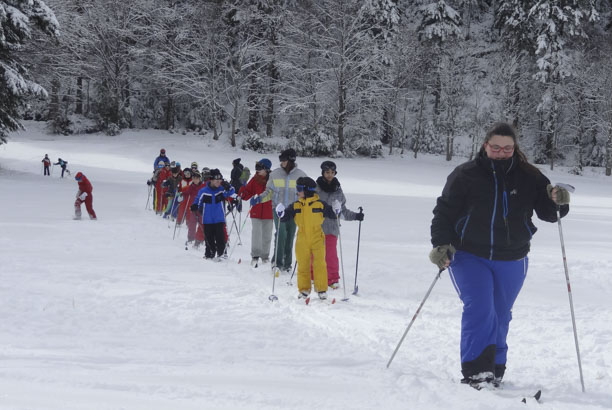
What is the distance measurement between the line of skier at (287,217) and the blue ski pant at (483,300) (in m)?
2.82

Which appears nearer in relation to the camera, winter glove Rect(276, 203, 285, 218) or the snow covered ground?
the snow covered ground

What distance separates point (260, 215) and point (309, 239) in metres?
2.30

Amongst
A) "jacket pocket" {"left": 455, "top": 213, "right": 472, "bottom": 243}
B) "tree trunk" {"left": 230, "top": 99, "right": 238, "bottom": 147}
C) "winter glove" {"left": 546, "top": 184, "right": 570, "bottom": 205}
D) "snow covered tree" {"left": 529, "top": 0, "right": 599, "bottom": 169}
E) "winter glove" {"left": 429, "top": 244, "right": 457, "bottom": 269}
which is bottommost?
"winter glove" {"left": 429, "top": 244, "right": 457, "bottom": 269}

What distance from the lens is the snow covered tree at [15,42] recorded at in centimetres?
2003

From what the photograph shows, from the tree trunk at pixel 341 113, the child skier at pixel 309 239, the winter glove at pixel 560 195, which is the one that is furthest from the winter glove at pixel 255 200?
the tree trunk at pixel 341 113

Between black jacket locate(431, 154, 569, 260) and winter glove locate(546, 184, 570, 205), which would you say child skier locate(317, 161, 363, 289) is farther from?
winter glove locate(546, 184, 570, 205)

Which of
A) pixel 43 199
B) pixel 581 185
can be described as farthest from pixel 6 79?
pixel 581 185

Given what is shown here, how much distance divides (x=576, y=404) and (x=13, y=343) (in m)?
4.04

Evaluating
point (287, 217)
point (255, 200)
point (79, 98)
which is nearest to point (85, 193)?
point (255, 200)

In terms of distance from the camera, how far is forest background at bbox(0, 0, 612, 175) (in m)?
36.2

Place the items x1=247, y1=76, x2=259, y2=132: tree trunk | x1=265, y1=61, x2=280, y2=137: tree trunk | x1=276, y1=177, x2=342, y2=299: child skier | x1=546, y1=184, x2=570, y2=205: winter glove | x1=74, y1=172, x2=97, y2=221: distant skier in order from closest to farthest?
x1=546, y1=184, x2=570, y2=205: winter glove < x1=276, y1=177, x2=342, y2=299: child skier < x1=74, y1=172, x2=97, y2=221: distant skier < x1=265, y1=61, x2=280, y2=137: tree trunk < x1=247, y1=76, x2=259, y2=132: tree trunk

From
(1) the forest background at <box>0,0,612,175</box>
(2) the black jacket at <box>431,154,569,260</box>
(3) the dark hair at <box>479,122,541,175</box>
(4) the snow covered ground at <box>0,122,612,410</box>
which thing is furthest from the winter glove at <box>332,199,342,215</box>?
(1) the forest background at <box>0,0,612,175</box>

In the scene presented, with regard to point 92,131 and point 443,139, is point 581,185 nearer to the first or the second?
point 443,139

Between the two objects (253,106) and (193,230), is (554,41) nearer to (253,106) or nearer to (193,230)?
(253,106)
